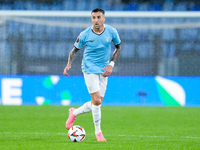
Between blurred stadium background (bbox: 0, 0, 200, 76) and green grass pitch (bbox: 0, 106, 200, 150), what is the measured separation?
1661 mm

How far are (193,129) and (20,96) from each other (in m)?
6.83

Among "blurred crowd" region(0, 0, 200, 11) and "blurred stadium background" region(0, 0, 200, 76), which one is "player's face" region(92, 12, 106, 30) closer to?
"blurred stadium background" region(0, 0, 200, 76)

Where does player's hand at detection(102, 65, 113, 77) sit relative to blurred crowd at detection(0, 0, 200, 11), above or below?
below

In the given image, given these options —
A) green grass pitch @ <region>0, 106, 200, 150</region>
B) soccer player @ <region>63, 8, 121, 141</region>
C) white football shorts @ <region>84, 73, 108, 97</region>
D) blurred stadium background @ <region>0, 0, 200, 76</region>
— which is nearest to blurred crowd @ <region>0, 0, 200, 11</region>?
blurred stadium background @ <region>0, 0, 200, 76</region>

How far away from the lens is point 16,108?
42.3 feet

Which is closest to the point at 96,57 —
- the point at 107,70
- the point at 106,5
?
the point at 107,70

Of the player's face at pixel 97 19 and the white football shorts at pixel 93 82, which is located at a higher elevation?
the player's face at pixel 97 19

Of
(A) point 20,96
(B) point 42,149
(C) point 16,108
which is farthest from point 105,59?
(A) point 20,96

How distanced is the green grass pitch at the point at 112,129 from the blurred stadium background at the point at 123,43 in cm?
166

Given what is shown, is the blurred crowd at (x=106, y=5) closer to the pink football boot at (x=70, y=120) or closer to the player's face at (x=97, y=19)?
the pink football boot at (x=70, y=120)

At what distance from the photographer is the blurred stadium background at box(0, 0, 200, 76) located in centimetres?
1454

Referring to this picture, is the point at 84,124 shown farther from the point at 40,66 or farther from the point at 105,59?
the point at 40,66

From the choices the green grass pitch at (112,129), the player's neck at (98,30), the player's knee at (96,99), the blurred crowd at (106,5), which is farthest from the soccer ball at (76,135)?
the blurred crowd at (106,5)

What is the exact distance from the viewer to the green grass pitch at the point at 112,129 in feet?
19.6
